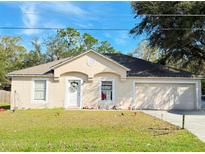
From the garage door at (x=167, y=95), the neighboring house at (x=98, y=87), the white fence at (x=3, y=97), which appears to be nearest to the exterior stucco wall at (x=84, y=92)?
the neighboring house at (x=98, y=87)

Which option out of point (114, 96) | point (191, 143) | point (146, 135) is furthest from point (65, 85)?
point (191, 143)

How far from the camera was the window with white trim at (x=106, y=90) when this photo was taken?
24344 mm

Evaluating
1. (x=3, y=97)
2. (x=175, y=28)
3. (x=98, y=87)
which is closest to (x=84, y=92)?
(x=98, y=87)

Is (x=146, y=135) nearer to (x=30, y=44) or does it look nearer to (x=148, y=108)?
(x=148, y=108)

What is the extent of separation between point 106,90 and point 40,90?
528cm

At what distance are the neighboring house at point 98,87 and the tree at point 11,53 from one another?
2337 centimetres

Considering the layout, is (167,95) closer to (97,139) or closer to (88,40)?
(97,139)

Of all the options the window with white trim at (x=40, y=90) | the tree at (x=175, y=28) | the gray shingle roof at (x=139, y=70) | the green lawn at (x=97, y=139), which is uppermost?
the tree at (x=175, y=28)

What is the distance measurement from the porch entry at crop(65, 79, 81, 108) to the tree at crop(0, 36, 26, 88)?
80.4 feet

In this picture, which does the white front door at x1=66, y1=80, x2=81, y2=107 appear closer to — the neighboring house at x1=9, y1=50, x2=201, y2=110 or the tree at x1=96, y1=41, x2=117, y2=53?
the neighboring house at x1=9, y1=50, x2=201, y2=110

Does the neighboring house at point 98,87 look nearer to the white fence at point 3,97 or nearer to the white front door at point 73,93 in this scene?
the white front door at point 73,93

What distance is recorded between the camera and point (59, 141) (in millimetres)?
8914

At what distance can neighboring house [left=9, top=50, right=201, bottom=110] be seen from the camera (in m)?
24.0

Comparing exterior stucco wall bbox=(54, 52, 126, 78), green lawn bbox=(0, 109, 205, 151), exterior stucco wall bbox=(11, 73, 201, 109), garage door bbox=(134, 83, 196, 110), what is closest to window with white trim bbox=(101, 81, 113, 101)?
exterior stucco wall bbox=(11, 73, 201, 109)
